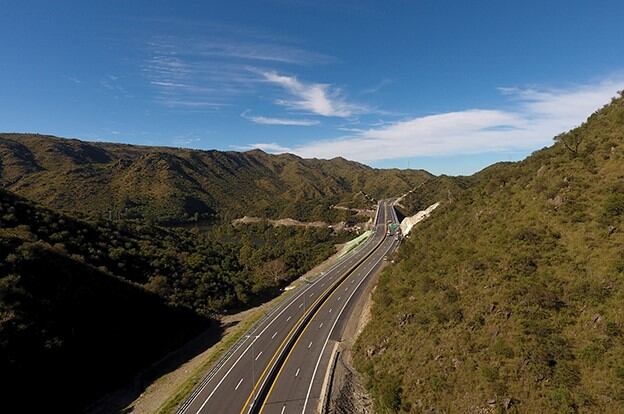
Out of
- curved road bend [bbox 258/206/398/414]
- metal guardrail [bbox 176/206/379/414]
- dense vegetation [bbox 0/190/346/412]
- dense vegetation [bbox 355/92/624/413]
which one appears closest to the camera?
dense vegetation [bbox 355/92/624/413]

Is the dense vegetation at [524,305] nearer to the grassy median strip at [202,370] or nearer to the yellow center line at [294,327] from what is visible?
the yellow center line at [294,327]

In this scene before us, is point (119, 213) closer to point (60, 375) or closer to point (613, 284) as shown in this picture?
point (60, 375)

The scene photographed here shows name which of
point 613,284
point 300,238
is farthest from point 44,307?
point 300,238

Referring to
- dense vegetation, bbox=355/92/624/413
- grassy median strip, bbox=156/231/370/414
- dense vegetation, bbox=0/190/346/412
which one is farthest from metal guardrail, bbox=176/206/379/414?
dense vegetation, bbox=355/92/624/413

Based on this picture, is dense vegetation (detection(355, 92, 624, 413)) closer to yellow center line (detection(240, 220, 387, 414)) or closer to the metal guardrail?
yellow center line (detection(240, 220, 387, 414))

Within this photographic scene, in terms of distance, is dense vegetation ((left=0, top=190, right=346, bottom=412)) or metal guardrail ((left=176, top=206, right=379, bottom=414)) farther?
dense vegetation ((left=0, top=190, right=346, bottom=412))

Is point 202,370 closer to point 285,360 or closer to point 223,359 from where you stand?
point 223,359

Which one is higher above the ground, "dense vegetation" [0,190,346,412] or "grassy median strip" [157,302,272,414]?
"dense vegetation" [0,190,346,412]

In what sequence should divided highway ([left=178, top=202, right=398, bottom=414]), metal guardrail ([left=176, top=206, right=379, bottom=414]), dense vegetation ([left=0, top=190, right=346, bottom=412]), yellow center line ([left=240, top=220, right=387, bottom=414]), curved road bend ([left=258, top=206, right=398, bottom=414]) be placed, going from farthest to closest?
1. dense vegetation ([left=0, top=190, right=346, bottom=412])
2. yellow center line ([left=240, top=220, right=387, bottom=414])
3. metal guardrail ([left=176, top=206, right=379, bottom=414])
4. divided highway ([left=178, top=202, right=398, bottom=414])
5. curved road bend ([left=258, top=206, right=398, bottom=414])
